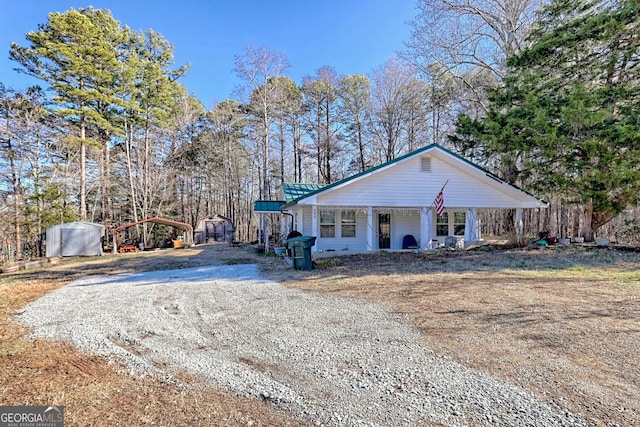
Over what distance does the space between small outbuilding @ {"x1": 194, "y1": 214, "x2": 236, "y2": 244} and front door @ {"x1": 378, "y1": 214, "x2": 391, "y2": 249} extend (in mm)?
16841

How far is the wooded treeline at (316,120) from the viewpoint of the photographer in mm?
11133

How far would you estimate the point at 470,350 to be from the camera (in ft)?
11.5

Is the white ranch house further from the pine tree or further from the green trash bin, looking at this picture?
the green trash bin

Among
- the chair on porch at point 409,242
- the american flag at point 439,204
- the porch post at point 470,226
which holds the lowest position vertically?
the chair on porch at point 409,242

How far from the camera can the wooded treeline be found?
11.1m

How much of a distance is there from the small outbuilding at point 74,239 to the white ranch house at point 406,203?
11.8m

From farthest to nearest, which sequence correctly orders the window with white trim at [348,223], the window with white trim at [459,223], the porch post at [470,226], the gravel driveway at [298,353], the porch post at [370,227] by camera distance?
the window with white trim at [459,223] → the window with white trim at [348,223] → the porch post at [470,226] → the porch post at [370,227] → the gravel driveway at [298,353]

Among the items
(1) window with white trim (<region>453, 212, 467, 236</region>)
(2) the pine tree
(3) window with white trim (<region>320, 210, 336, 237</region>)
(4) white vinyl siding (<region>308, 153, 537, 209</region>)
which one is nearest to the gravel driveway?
(4) white vinyl siding (<region>308, 153, 537, 209</region>)

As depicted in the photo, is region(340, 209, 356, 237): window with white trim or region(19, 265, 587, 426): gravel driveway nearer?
region(19, 265, 587, 426): gravel driveway

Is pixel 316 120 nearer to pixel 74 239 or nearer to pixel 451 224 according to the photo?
pixel 451 224

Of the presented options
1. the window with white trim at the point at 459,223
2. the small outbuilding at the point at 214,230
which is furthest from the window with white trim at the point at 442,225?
the small outbuilding at the point at 214,230

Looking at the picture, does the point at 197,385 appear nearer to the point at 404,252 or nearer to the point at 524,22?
the point at 404,252

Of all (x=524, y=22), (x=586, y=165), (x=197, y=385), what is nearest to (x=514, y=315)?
(x=197, y=385)

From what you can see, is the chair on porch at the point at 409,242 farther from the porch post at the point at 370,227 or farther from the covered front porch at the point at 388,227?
the porch post at the point at 370,227
